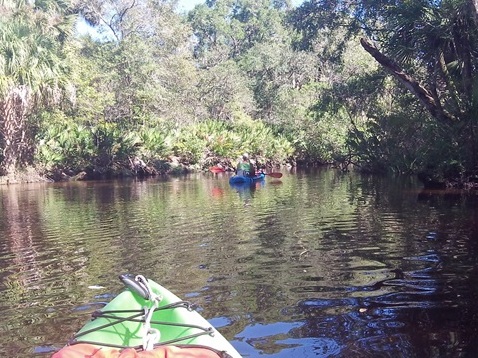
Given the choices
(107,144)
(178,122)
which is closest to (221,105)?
(178,122)

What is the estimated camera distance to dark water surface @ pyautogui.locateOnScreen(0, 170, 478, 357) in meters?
5.17

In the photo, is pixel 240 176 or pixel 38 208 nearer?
pixel 38 208

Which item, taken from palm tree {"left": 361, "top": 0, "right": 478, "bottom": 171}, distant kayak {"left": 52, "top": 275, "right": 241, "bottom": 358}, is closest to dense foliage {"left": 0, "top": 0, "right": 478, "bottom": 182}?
palm tree {"left": 361, "top": 0, "right": 478, "bottom": 171}

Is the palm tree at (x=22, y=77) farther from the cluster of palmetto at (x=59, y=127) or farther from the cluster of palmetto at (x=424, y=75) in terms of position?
the cluster of palmetto at (x=424, y=75)

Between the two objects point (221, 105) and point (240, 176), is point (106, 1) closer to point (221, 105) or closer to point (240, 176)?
point (221, 105)

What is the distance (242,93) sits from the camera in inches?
1937

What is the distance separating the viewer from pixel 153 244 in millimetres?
10109

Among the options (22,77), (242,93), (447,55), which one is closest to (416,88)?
(447,55)

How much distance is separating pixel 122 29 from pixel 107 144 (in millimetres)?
15172

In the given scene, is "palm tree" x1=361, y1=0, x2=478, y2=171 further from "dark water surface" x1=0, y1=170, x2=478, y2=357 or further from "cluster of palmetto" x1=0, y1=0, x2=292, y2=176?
"cluster of palmetto" x1=0, y1=0, x2=292, y2=176

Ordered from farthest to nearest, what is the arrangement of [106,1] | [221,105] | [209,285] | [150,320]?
[221,105] → [106,1] → [209,285] → [150,320]

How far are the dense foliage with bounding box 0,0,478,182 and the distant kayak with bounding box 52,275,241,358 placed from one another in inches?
410

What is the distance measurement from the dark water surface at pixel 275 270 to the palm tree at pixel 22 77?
11.4 meters

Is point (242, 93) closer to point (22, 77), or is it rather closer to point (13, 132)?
point (13, 132)
